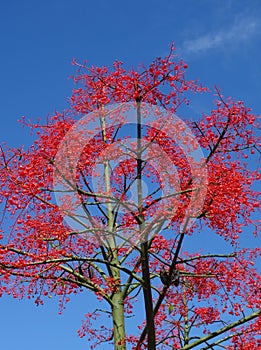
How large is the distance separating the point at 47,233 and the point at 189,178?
2707 mm

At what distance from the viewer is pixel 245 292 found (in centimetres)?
967

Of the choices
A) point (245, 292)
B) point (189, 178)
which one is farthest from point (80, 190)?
point (245, 292)

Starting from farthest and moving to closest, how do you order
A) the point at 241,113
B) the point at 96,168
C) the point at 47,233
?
the point at 96,168 → the point at 47,233 → the point at 241,113

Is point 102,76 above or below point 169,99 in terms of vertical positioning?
above

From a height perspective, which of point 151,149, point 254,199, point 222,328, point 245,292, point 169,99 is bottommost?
point 222,328

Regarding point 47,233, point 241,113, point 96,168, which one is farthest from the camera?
point 96,168

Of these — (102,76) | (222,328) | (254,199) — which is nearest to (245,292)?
(222,328)

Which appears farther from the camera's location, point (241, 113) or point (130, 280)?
point (130, 280)

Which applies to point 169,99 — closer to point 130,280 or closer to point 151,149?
point 151,149

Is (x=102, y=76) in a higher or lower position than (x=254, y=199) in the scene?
higher

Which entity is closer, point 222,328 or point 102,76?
point 222,328

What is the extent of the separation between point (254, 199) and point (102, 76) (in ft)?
11.5

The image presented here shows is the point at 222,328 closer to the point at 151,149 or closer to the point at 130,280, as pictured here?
the point at 130,280

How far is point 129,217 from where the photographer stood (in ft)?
32.1
